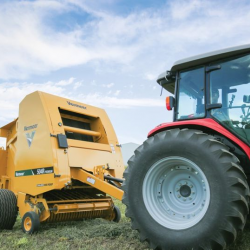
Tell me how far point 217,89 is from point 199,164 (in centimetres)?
106

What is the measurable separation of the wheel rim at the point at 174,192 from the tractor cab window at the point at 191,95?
2.46 ft

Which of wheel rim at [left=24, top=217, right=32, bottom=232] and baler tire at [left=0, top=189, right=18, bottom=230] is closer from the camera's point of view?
wheel rim at [left=24, top=217, right=32, bottom=232]

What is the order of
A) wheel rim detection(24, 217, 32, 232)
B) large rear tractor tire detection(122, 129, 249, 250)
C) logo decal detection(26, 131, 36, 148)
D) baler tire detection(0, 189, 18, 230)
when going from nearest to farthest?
large rear tractor tire detection(122, 129, 249, 250) < wheel rim detection(24, 217, 32, 232) < baler tire detection(0, 189, 18, 230) < logo decal detection(26, 131, 36, 148)

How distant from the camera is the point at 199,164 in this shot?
9.95 ft

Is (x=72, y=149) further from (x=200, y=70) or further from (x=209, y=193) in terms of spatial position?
(x=209, y=193)

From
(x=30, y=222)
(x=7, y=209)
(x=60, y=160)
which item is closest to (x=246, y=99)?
(x=60, y=160)

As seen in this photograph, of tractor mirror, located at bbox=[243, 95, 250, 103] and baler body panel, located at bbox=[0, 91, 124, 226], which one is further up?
tractor mirror, located at bbox=[243, 95, 250, 103]

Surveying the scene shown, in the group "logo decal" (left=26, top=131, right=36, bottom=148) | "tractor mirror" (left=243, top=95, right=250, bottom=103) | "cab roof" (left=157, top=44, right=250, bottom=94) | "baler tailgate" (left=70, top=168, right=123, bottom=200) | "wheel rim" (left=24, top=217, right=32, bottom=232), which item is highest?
"cab roof" (left=157, top=44, right=250, bottom=94)

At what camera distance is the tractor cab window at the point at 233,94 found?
3.35 m

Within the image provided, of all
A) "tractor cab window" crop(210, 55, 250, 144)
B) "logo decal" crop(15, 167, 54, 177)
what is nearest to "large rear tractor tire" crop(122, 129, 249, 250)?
"tractor cab window" crop(210, 55, 250, 144)

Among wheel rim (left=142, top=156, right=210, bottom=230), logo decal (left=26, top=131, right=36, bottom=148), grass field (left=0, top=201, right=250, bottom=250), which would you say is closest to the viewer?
wheel rim (left=142, top=156, right=210, bottom=230)

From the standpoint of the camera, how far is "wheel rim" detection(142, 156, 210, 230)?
316 cm

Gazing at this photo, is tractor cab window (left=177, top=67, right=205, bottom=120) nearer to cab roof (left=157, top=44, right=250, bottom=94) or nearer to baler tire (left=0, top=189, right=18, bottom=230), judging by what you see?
cab roof (left=157, top=44, right=250, bottom=94)

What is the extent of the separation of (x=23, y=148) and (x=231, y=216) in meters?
4.09
